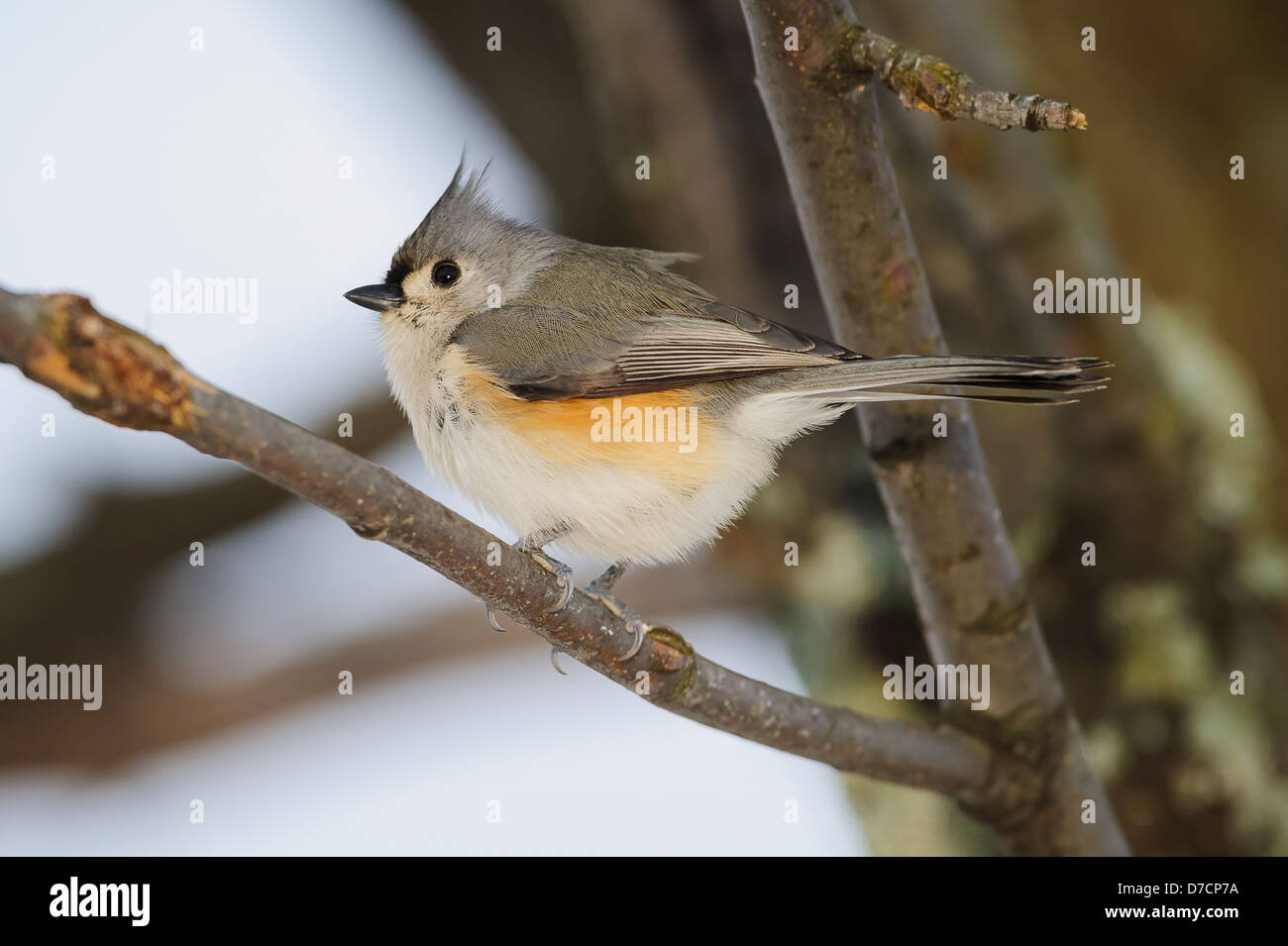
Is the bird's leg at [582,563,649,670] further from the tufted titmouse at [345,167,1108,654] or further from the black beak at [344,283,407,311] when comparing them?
the black beak at [344,283,407,311]

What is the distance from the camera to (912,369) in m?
2.05

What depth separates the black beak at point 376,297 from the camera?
2.81 meters

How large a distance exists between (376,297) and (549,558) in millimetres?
1021

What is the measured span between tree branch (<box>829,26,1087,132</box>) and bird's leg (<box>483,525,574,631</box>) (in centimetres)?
94

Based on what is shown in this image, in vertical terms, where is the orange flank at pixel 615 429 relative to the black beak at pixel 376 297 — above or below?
below

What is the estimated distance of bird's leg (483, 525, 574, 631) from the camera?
5.87 ft

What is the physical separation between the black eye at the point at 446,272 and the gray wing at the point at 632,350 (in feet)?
1.07

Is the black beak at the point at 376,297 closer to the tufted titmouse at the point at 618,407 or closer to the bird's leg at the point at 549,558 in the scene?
the tufted titmouse at the point at 618,407

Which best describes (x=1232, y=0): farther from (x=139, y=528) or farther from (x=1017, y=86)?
(x=139, y=528)

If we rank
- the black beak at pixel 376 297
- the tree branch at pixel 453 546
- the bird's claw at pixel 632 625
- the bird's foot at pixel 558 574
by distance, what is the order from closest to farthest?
the tree branch at pixel 453 546
the bird's foot at pixel 558 574
the bird's claw at pixel 632 625
the black beak at pixel 376 297

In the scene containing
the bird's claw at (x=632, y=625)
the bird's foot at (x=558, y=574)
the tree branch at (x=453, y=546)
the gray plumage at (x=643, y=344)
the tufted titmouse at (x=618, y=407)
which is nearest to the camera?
the tree branch at (x=453, y=546)

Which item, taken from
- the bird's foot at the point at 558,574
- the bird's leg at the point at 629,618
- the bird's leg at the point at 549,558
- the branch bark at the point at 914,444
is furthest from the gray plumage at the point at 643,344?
the bird's leg at the point at 629,618

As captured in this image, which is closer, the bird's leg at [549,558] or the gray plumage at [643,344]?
the bird's leg at [549,558]

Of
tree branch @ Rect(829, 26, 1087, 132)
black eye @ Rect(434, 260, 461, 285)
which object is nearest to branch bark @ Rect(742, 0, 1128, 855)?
tree branch @ Rect(829, 26, 1087, 132)
